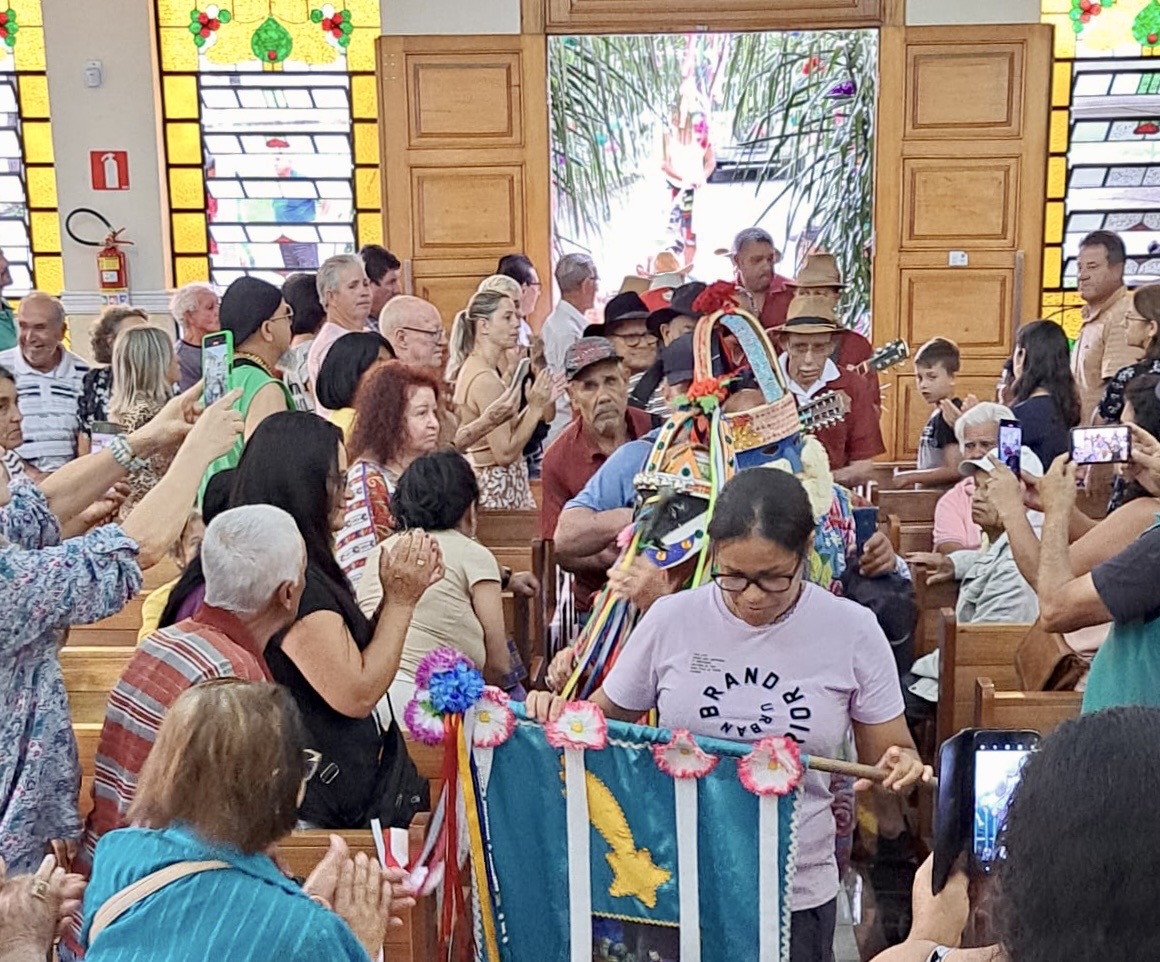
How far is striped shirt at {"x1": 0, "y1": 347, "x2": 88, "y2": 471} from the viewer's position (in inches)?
219

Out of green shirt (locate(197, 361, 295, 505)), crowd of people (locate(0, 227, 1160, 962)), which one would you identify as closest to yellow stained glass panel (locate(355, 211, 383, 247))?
crowd of people (locate(0, 227, 1160, 962))

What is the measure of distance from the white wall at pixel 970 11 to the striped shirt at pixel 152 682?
790 cm

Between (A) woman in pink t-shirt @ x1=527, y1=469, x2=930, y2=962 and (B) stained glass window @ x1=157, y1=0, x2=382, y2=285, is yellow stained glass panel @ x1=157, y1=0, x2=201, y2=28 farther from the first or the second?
(A) woman in pink t-shirt @ x1=527, y1=469, x2=930, y2=962

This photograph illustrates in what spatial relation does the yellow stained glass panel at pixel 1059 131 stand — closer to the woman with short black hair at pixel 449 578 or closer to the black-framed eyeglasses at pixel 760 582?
the woman with short black hair at pixel 449 578

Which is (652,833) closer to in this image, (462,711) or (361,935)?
(462,711)

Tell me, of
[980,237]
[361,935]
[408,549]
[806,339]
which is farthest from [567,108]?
[361,935]

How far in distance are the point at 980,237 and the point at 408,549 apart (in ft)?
23.7

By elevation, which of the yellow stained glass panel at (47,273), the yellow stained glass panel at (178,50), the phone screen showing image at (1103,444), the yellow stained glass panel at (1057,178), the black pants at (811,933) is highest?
the yellow stained glass panel at (178,50)

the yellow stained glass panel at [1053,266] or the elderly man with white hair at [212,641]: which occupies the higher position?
the yellow stained glass panel at [1053,266]

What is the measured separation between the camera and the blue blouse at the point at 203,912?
1645mm

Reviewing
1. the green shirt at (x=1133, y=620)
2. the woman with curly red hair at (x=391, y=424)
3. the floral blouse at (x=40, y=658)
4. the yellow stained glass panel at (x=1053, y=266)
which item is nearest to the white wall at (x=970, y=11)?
the yellow stained glass panel at (x=1053, y=266)

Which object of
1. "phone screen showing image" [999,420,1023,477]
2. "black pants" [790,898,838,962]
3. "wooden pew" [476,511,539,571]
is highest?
"phone screen showing image" [999,420,1023,477]

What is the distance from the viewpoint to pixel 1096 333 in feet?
21.0

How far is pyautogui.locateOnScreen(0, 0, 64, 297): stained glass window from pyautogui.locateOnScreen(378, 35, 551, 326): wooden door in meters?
2.70
